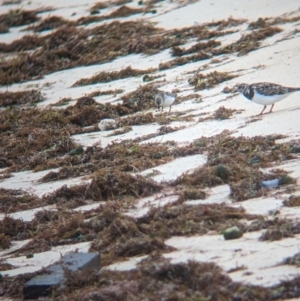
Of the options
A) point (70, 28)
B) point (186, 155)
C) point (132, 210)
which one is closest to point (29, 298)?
point (132, 210)

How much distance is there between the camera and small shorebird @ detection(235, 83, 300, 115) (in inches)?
355

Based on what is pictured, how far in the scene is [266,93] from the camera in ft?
29.6

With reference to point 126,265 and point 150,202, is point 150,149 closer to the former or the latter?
point 150,202

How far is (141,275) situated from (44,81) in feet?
26.3

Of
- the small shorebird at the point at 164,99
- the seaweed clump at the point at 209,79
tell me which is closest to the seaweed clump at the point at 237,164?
the small shorebird at the point at 164,99

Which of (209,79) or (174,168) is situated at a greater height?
(174,168)

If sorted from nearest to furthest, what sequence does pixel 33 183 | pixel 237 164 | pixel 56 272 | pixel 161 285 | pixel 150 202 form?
pixel 161 285 → pixel 56 272 → pixel 150 202 → pixel 237 164 → pixel 33 183

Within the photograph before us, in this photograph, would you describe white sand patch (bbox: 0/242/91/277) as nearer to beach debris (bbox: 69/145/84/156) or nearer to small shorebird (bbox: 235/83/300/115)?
beach debris (bbox: 69/145/84/156)

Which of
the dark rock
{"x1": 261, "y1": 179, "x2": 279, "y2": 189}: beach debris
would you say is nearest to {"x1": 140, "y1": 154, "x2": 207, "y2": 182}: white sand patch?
{"x1": 261, "y1": 179, "x2": 279, "y2": 189}: beach debris

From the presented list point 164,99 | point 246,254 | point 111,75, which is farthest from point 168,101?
point 246,254

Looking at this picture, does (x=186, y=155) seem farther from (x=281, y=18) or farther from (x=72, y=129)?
(x=281, y=18)

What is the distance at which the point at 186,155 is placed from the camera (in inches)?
318

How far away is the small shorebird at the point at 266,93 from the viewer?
9016 mm

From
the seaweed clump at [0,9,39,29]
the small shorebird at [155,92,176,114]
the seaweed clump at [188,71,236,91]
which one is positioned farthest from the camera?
the seaweed clump at [0,9,39,29]
